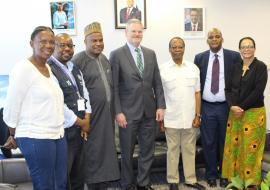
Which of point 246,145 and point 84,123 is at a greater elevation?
point 84,123

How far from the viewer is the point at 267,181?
5.61 feet

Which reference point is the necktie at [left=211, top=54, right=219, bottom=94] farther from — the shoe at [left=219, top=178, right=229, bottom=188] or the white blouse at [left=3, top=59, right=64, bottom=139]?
the white blouse at [left=3, top=59, right=64, bottom=139]

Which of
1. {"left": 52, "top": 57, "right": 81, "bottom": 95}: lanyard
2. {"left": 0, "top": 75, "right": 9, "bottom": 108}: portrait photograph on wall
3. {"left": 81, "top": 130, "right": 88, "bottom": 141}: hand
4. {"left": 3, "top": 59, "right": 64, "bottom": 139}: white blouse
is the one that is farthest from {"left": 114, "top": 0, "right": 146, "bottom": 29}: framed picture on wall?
{"left": 3, "top": 59, "right": 64, "bottom": 139}: white blouse

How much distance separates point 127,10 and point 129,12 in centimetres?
3

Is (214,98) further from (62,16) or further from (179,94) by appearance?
(62,16)

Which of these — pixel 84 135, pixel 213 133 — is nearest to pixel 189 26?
pixel 213 133

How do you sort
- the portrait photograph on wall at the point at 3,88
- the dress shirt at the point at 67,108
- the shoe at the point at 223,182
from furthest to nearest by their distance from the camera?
the portrait photograph on wall at the point at 3,88
the shoe at the point at 223,182
the dress shirt at the point at 67,108

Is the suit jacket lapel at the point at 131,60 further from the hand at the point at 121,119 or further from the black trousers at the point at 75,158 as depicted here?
the black trousers at the point at 75,158

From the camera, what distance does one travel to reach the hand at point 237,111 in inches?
126

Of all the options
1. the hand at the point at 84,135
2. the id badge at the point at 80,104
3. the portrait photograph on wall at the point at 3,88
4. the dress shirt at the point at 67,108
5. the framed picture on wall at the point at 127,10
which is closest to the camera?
the dress shirt at the point at 67,108

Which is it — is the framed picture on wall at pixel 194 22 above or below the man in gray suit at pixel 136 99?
above

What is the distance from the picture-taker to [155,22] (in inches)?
174

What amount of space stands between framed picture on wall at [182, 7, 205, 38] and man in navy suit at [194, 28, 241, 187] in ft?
3.46

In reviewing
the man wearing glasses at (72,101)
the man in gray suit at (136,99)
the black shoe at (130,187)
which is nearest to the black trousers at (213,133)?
the man in gray suit at (136,99)
